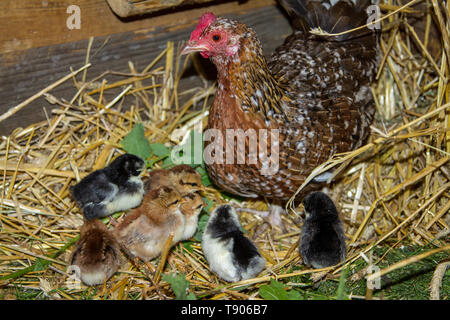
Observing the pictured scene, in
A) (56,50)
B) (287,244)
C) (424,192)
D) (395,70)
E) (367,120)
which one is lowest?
(287,244)

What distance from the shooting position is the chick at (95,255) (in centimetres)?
243

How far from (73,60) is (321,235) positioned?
7.01 feet

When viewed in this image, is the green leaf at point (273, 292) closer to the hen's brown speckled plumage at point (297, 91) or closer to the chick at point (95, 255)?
the hen's brown speckled plumage at point (297, 91)

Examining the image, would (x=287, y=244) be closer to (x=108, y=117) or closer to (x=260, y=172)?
(x=260, y=172)

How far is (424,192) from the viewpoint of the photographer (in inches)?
114

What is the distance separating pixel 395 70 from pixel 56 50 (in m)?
2.73

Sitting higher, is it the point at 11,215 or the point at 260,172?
the point at 260,172

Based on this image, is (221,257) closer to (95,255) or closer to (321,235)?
(321,235)

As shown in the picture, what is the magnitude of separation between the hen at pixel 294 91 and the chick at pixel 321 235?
0.51 feet

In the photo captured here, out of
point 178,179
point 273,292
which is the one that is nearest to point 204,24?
point 178,179

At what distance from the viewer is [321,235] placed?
2.58m

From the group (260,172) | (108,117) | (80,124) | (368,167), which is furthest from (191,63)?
(368,167)

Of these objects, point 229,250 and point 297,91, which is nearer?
point 229,250

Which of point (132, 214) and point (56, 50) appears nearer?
point (132, 214)
